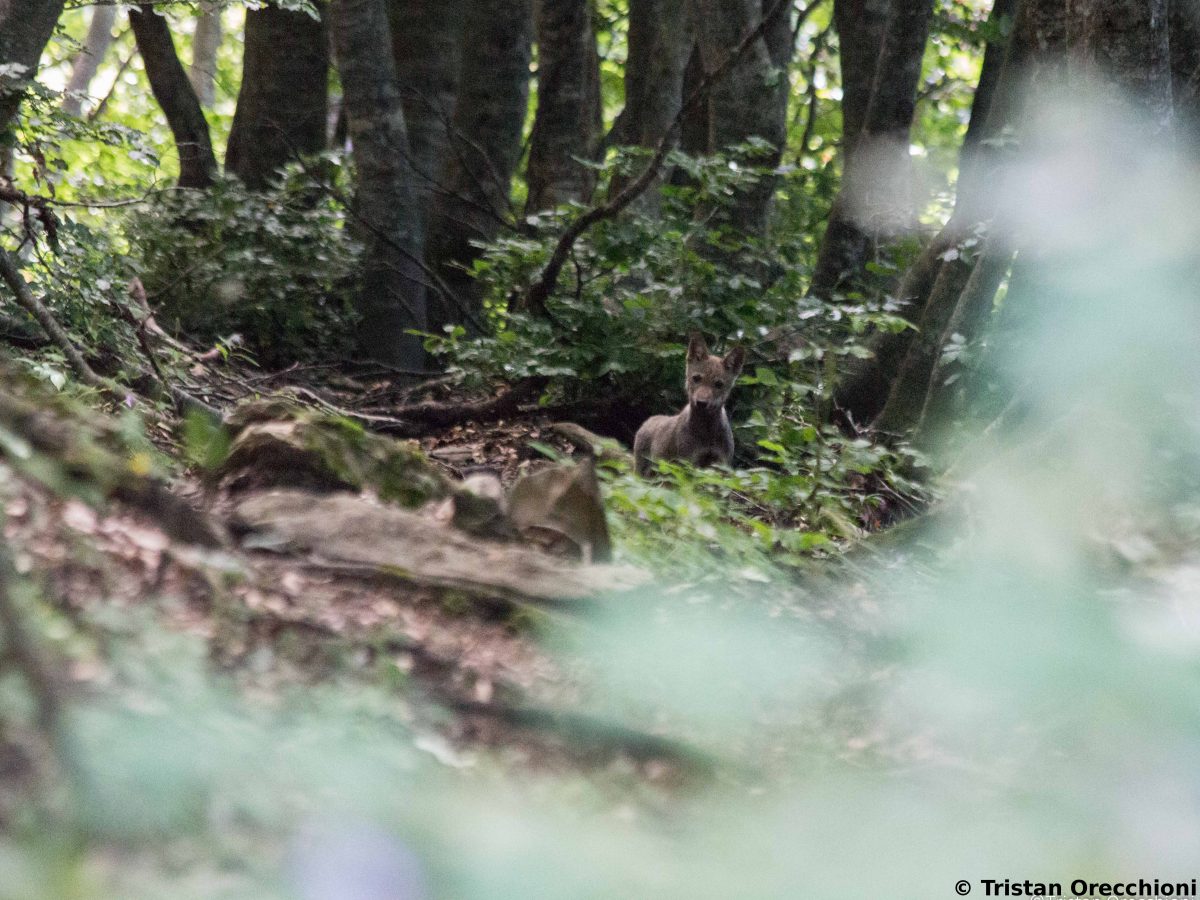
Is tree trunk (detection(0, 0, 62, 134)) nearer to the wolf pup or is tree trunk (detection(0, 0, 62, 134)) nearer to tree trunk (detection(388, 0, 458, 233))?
the wolf pup

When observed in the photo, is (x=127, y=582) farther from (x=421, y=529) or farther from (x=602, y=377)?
(x=602, y=377)

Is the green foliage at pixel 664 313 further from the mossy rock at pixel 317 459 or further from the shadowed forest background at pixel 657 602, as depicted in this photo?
the mossy rock at pixel 317 459

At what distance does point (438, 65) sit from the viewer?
1346cm

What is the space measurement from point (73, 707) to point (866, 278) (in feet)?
32.2

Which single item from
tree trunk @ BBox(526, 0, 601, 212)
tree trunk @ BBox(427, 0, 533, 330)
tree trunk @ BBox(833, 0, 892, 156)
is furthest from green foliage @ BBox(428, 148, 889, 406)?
tree trunk @ BBox(833, 0, 892, 156)

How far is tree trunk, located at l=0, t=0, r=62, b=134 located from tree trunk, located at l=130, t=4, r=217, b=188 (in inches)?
230

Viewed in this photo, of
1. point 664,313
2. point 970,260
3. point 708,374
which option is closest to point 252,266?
point 664,313

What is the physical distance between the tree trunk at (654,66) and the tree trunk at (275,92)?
4.29 metres

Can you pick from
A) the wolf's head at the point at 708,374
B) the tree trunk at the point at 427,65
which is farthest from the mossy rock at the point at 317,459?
the tree trunk at the point at 427,65

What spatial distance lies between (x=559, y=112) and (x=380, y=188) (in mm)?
2033

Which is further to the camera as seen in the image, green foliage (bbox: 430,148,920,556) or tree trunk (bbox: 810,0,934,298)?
tree trunk (bbox: 810,0,934,298)

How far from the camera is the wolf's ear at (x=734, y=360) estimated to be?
9531 mm

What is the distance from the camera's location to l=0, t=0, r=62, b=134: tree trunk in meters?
6.16

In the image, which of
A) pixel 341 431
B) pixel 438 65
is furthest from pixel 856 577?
pixel 438 65
